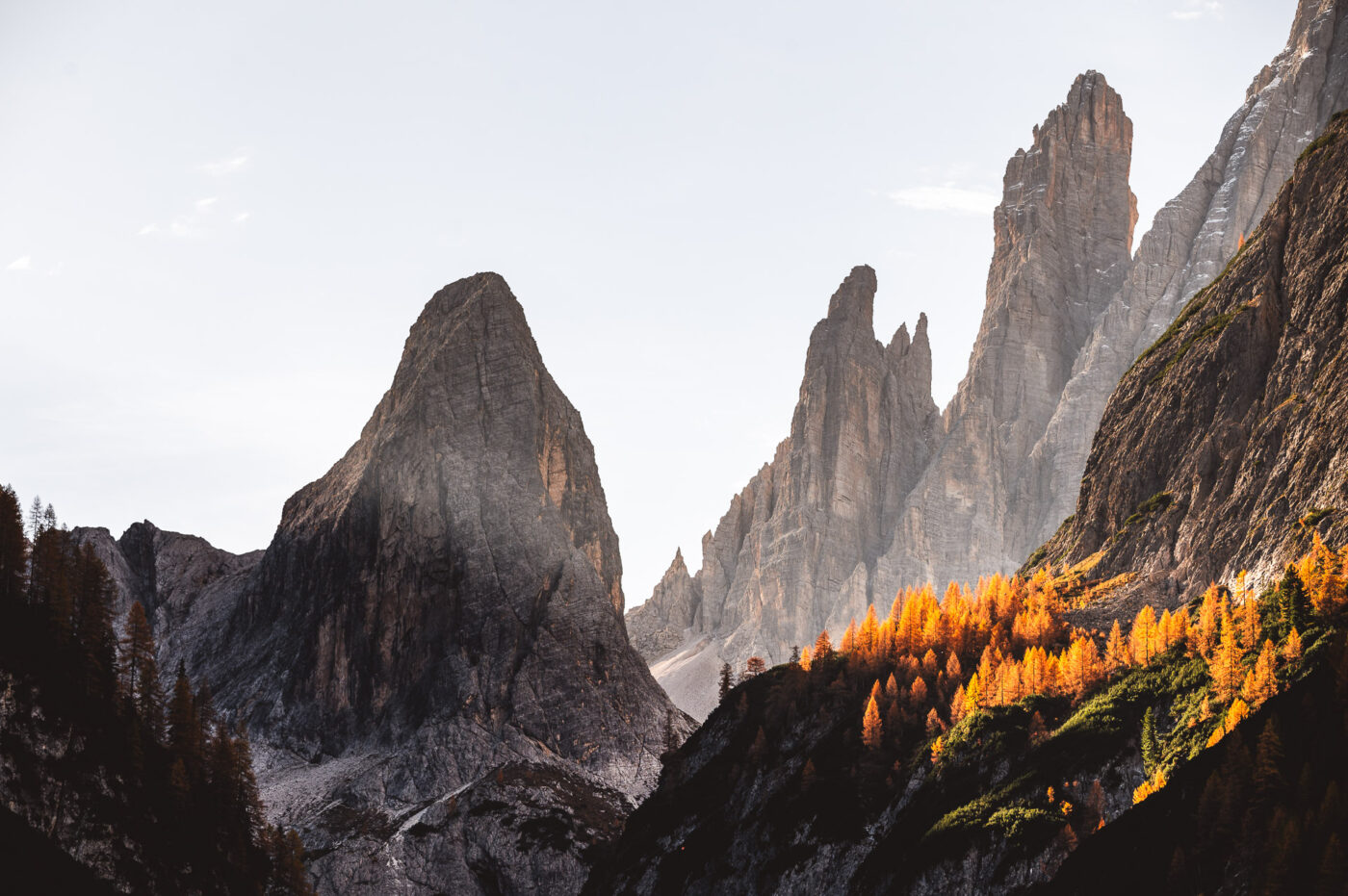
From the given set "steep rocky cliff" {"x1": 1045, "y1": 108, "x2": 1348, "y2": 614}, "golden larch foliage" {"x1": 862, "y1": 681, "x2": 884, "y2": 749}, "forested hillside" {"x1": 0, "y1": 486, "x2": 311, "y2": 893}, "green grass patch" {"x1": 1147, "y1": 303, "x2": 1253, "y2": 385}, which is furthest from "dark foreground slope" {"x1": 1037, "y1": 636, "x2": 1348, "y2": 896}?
"forested hillside" {"x1": 0, "y1": 486, "x2": 311, "y2": 893}

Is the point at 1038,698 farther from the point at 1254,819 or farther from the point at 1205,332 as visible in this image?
the point at 1205,332

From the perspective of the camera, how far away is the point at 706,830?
15162 centimetres

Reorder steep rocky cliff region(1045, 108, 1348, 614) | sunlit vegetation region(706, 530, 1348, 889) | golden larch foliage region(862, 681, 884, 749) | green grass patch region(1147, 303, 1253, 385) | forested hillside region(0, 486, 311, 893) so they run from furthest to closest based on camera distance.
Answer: green grass patch region(1147, 303, 1253, 385), golden larch foliage region(862, 681, 884, 749), steep rocky cliff region(1045, 108, 1348, 614), forested hillside region(0, 486, 311, 893), sunlit vegetation region(706, 530, 1348, 889)

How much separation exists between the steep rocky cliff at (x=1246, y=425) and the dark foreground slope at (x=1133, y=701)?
0.34m

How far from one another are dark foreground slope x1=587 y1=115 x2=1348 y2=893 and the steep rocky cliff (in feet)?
1.13

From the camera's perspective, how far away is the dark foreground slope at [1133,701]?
99750mm

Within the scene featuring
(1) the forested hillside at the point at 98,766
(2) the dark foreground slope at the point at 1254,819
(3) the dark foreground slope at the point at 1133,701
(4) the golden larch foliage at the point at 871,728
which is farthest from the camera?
(4) the golden larch foliage at the point at 871,728

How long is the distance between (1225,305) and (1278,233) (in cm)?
1360

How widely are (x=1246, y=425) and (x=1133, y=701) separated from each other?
45.7m

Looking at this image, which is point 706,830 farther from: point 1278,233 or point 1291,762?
point 1278,233

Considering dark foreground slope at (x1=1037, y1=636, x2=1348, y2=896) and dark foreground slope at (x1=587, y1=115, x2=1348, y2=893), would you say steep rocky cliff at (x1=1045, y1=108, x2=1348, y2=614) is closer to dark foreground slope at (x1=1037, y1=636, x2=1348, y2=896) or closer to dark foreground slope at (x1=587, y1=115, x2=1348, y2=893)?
dark foreground slope at (x1=587, y1=115, x2=1348, y2=893)

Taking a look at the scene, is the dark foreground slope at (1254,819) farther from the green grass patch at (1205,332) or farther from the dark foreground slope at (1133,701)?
the green grass patch at (1205,332)

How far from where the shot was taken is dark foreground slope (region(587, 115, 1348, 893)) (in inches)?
3927

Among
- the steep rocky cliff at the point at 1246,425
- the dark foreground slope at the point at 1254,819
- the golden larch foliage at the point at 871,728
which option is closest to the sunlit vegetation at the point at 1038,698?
the golden larch foliage at the point at 871,728
